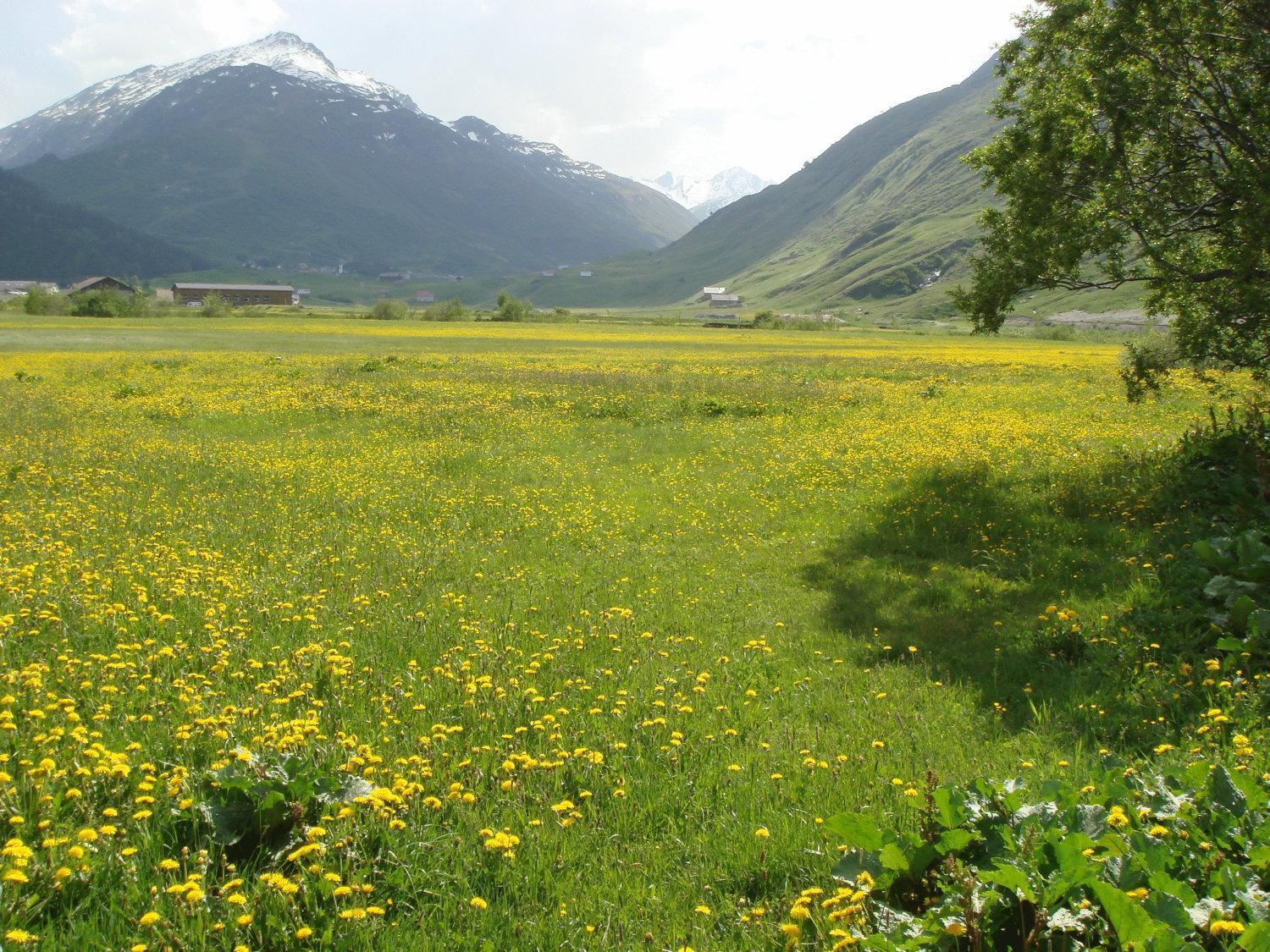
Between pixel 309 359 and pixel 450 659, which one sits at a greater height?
pixel 309 359

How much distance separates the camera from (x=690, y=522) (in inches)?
563

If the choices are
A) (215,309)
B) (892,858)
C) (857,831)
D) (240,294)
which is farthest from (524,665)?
(240,294)

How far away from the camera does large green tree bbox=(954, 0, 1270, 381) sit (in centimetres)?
1325

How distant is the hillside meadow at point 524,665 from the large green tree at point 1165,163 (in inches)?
138

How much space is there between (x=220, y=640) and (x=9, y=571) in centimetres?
343

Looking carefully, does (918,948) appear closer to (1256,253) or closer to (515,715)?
(515,715)

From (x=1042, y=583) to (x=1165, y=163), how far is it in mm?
8759

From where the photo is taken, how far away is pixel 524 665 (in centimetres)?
769

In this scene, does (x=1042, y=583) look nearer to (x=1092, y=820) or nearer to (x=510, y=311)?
(x=1092, y=820)

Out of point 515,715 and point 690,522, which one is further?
point 690,522

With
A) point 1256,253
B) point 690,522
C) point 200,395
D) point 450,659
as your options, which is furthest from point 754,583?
point 200,395

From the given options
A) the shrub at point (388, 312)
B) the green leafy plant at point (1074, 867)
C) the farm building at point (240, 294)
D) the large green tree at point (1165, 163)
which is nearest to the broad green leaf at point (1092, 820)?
the green leafy plant at point (1074, 867)

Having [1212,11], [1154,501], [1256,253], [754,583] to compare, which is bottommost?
[754,583]

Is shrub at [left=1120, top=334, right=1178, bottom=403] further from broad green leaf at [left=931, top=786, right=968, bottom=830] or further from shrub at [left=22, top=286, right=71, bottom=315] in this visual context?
shrub at [left=22, top=286, right=71, bottom=315]
